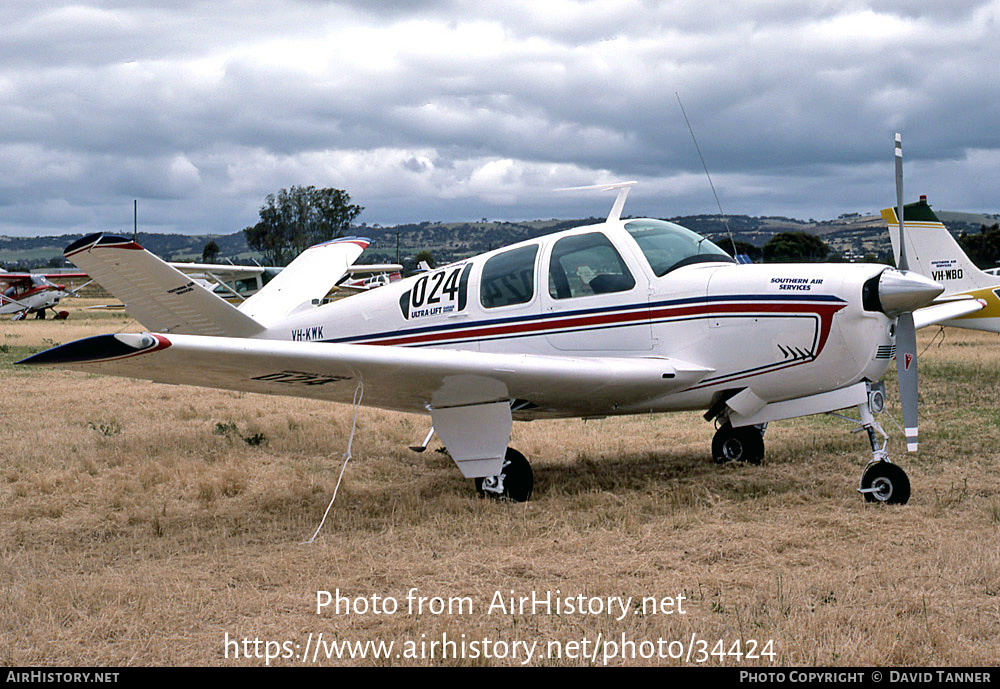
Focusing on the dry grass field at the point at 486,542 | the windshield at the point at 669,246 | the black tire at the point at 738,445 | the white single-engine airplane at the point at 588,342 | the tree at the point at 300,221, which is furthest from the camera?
the tree at the point at 300,221

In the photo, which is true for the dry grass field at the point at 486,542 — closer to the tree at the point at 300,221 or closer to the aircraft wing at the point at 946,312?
the aircraft wing at the point at 946,312

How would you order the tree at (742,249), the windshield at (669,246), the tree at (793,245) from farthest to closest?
the tree at (793,245) → the tree at (742,249) → the windshield at (669,246)

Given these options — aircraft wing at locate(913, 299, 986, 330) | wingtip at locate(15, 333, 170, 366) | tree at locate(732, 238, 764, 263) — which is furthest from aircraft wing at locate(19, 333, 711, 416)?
aircraft wing at locate(913, 299, 986, 330)

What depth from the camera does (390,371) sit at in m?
6.08

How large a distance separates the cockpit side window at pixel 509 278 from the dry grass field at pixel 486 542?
5.42 ft

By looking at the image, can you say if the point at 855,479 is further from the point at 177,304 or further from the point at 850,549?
the point at 177,304

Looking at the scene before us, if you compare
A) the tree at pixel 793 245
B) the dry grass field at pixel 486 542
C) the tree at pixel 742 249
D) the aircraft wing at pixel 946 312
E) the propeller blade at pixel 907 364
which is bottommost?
the dry grass field at pixel 486 542

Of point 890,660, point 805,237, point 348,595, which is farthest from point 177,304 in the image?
point 805,237

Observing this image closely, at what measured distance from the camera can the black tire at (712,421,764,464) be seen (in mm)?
8188

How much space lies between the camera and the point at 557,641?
3877 mm

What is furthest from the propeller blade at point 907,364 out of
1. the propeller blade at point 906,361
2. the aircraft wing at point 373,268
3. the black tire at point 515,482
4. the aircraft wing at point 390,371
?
the aircraft wing at point 373,268

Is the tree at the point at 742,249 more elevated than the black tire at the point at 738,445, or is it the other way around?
the tree at the point at 742,249

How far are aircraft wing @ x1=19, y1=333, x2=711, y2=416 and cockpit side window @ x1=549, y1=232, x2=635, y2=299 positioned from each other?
1.95 feet
